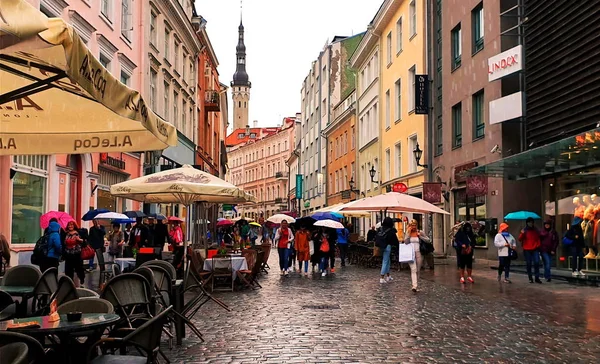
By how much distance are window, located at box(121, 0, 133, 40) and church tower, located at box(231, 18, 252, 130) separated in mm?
128103

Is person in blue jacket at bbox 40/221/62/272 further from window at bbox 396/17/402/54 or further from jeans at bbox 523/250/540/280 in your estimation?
window at bbox 396/17/402/54

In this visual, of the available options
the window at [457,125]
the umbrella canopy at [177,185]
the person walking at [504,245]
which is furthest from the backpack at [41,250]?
the window at [457,125]

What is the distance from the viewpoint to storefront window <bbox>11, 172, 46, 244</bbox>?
17250mm

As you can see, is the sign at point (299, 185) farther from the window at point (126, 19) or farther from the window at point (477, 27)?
the window at point (477, 27)

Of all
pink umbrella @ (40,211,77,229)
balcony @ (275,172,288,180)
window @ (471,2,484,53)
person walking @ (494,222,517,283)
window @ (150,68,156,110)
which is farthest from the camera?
balcony @ (275,172,288,180)

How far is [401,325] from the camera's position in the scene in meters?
10.6

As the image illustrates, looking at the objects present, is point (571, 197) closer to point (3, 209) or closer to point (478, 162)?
point (478, 162)

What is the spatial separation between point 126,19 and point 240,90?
128 meters

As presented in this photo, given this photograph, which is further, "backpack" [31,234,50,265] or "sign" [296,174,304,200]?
"sign" [296,174,304,200]

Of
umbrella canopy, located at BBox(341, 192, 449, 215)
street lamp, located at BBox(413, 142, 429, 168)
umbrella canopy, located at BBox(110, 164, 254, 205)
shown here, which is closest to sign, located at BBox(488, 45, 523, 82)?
umbrella canopy, located at BBox(341, 192, 449, 215)

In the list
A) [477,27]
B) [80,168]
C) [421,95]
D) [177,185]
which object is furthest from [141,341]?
[421,95]

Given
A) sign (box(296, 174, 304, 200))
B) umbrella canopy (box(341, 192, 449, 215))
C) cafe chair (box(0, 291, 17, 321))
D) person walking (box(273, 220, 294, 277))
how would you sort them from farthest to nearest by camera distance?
sign (box(296, 174, 304, 200)), person walking (box(273, 220, 294, 277)), umbrella canopy (box(341, 192, 449, 215)), cafe chair (box(0, 291, 17, 321))

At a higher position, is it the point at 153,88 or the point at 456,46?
the point at 456,46

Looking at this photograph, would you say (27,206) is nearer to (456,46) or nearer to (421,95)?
(456,46)
